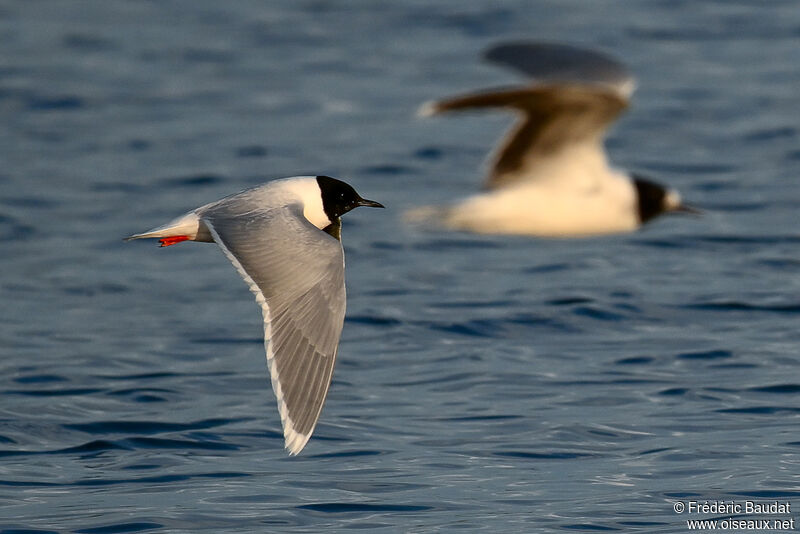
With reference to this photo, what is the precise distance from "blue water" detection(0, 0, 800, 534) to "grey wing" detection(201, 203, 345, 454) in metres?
0.59

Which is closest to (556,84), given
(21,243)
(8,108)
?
(21,243)

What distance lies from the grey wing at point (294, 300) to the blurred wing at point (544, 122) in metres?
4.01

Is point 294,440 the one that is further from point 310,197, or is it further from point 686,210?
point 686,210

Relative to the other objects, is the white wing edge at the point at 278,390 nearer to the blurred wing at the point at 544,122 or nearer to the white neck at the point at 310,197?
the white neck at the point at 310,197

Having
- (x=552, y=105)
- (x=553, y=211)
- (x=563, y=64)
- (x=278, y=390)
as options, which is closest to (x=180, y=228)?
(x=278, y=390)

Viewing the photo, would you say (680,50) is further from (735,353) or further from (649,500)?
(649,500)

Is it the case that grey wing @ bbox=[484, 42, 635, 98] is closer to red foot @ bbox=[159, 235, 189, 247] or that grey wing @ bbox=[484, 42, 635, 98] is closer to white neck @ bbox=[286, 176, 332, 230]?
white neck @ bbox=[286, 176, 332, 230]

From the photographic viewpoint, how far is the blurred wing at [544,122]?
9.87 meters

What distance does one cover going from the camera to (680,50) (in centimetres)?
1644

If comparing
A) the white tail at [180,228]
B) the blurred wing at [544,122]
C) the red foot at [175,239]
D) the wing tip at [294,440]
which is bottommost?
the blurred wing at [544,122]

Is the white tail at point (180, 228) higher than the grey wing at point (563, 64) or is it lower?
higher

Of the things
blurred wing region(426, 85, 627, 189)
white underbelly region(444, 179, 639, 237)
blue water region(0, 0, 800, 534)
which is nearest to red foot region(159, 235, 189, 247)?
blue water region(0, 0, 800, 534)

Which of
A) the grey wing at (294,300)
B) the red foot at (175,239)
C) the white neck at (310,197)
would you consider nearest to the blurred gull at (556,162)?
the white neck at (310,197)

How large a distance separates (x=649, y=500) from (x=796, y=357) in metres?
2.36
